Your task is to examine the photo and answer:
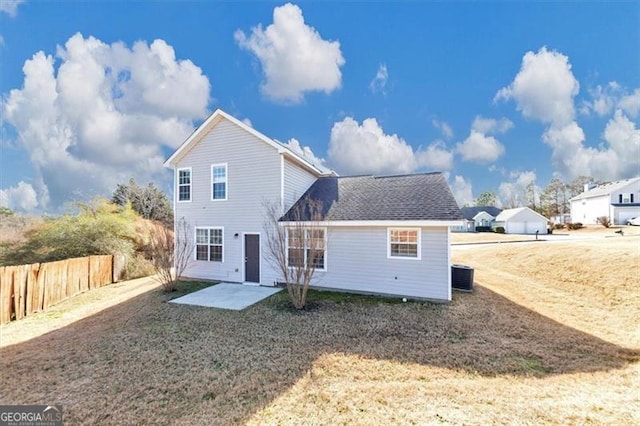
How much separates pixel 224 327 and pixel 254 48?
14.7 m

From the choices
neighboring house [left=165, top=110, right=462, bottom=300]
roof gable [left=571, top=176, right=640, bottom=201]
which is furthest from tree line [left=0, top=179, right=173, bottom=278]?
roof gable [left=571, top=176, right=640, bottom=201]

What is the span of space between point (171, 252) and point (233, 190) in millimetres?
3739

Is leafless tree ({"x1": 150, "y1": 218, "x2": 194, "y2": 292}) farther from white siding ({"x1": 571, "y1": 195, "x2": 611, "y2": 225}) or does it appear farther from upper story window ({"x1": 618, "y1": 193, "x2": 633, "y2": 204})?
upper story window ({"x1": 618, "y1": 193, "x2": 633, "y2": 204})

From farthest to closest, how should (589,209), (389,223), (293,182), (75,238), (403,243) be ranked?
(589,209), (75,238), (293,182), (403,243), (389,223)

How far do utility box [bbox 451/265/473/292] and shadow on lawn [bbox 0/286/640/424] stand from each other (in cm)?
165

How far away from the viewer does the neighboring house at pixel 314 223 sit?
377 inches

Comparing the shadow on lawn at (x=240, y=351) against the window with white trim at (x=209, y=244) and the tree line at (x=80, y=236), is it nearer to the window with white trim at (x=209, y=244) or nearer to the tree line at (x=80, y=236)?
the window with white trim at (x=209, y=244)

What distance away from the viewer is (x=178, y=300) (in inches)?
389

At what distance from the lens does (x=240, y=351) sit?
6.01m

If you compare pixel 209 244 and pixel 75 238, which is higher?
pixel 75 238

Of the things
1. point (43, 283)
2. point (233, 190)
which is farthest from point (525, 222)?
point (43, 283)

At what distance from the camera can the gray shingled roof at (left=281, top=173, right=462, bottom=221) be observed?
382 inches

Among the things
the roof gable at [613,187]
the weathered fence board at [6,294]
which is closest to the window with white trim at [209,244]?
the weathered fence board at [6,294]

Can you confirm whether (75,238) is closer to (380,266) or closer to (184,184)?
(184,184)
